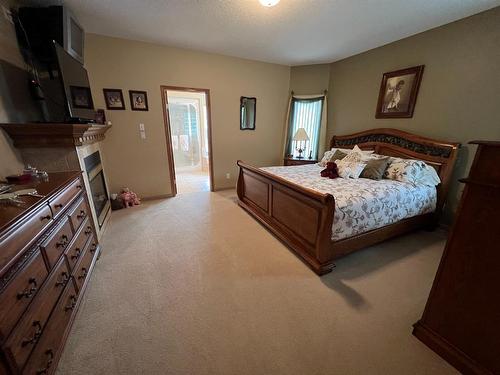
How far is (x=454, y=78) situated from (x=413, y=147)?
0.89 meters

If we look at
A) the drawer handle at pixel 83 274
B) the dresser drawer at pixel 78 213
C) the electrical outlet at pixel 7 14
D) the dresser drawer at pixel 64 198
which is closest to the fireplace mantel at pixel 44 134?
the dresser drawer at pixel 64 198

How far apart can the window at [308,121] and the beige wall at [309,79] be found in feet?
0.64

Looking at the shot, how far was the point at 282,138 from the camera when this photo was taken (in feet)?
15.6

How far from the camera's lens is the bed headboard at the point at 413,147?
2.57m

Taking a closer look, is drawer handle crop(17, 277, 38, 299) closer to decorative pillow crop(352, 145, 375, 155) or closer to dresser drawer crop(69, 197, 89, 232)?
dresser drawer crop(69, 197, 89, 232)

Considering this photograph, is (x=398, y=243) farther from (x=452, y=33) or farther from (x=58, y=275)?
(x=58, y=275)

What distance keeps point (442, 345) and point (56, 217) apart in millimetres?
2549

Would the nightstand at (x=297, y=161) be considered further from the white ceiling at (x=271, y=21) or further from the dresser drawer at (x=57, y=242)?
the dresser drawer at (x=57, y=242)

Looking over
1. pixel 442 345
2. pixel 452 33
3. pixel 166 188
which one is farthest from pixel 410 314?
pixel 166 188

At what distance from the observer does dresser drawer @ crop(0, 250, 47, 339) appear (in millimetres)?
810

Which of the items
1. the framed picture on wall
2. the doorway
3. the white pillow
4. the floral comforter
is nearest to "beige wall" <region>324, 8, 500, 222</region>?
the framed picture on wall

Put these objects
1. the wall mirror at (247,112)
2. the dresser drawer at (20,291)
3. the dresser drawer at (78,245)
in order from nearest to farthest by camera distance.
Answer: the dresser drawer at (20,291), the dresser drawer at (78,245), the wall mirror at (247,112)

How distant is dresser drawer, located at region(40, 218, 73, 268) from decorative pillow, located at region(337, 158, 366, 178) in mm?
3009

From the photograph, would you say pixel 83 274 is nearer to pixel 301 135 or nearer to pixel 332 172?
pixel 332 172
